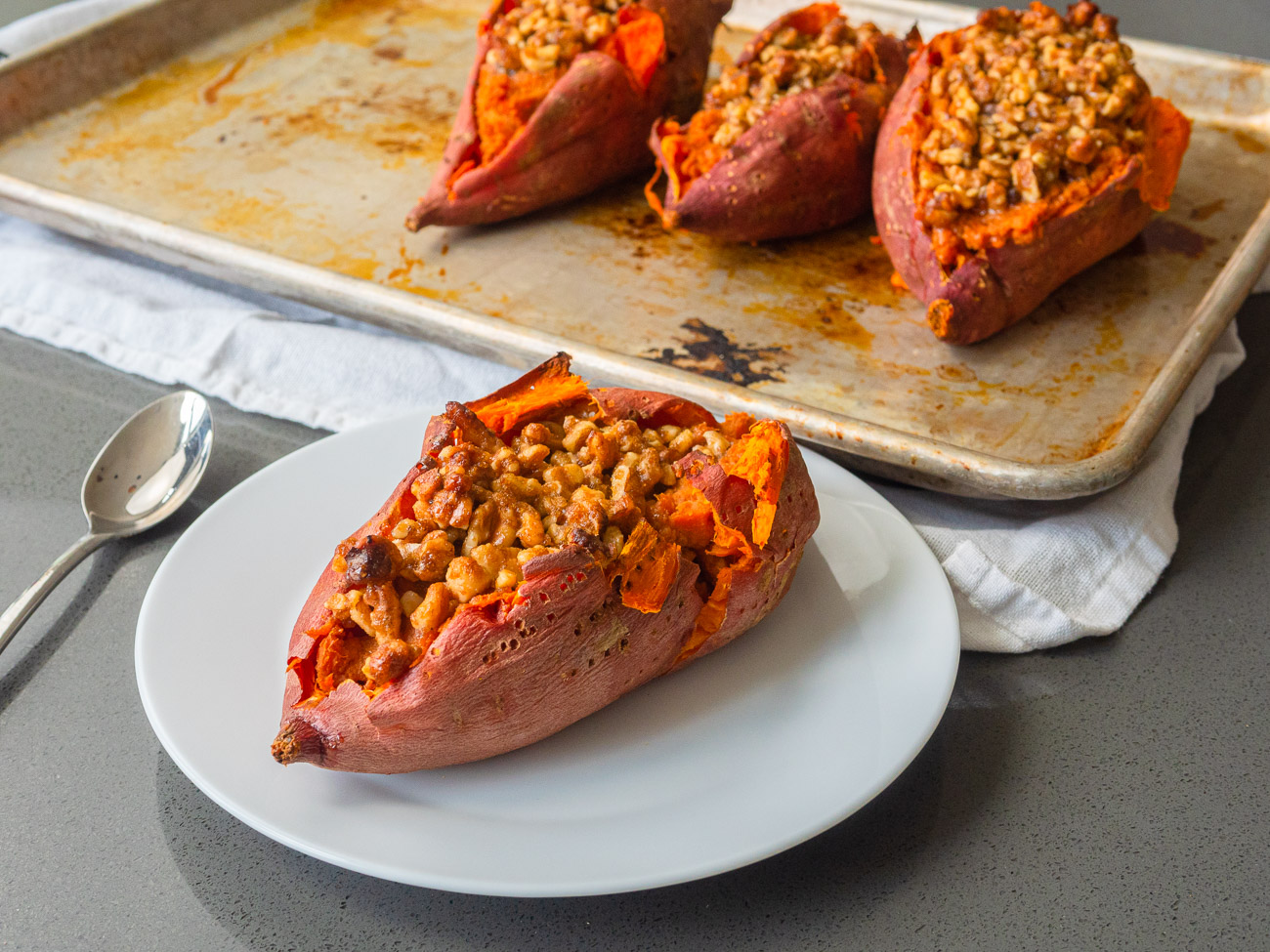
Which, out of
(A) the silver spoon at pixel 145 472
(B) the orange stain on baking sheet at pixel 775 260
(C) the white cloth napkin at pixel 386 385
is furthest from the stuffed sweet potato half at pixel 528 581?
(B) the orange stain on baking sheet at pixel 775 260

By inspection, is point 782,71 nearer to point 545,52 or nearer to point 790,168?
point 790,168

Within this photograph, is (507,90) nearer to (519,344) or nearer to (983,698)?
(519,344)

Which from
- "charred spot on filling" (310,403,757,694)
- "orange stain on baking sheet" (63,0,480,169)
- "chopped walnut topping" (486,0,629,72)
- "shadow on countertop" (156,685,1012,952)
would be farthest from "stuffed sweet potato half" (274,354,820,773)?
"orange stain on baking sheet" (63,0,480,169)

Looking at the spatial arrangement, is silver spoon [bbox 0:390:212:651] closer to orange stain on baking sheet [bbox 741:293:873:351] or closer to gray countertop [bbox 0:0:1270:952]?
gray countertop [bbox 0:0:1270:952]

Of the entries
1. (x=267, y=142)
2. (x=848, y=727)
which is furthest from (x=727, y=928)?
(x=267, y=142)

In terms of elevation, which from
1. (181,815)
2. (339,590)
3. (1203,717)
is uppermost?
(339,590)
